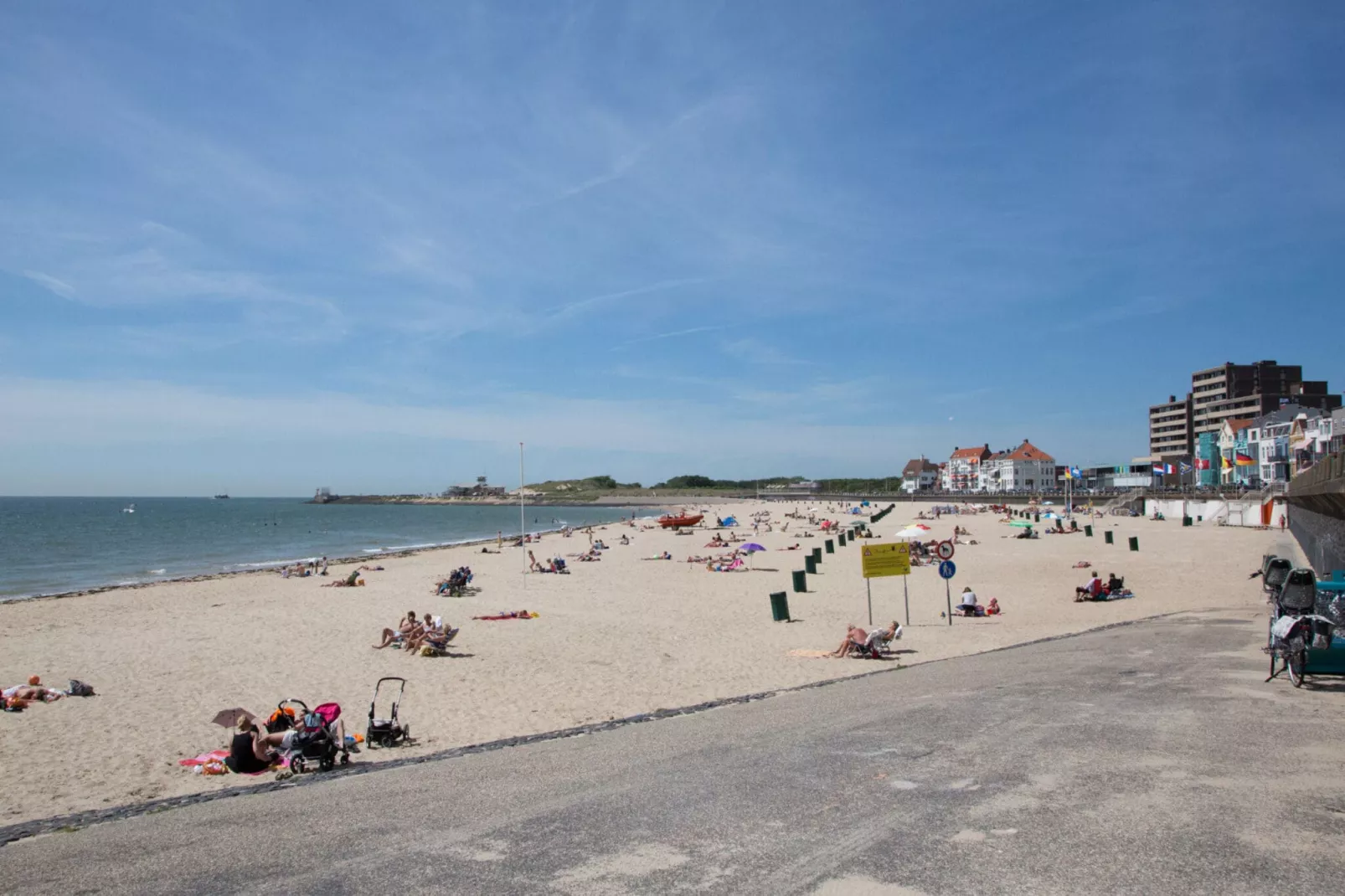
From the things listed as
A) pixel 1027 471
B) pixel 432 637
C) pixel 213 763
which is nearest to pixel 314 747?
pixel 213 763

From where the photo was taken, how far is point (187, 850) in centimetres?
573

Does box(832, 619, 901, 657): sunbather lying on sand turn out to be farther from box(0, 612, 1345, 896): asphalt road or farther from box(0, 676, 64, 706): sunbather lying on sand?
box(0, 676, 64, 706): sunbather lying on sand

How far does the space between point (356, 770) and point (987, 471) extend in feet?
472

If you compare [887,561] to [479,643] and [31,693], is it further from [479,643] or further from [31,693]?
[31,693]

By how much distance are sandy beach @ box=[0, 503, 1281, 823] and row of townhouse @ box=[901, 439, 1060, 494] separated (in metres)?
95.9

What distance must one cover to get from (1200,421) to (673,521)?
96899mm

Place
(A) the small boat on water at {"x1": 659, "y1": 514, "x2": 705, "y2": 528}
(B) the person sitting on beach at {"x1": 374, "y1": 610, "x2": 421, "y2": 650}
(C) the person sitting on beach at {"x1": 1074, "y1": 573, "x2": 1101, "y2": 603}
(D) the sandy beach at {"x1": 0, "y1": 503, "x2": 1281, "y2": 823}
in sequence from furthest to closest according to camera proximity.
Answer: (A) the small boat on water at {"x1": 659, "y1": 514, "x2": 705, "y2": 528}, (C) the person sitting on beach at {"x1": 1074, "y1": 573, "x2": 1101, "y2": 603}, (B) the person sitting on beach at {"x1": 374, "y1": 610, "x2": 421, "y2": 650}, (D) the sandy beach at {"x1": 0, "y1": 503, "x2": 1281, "y2": 823}

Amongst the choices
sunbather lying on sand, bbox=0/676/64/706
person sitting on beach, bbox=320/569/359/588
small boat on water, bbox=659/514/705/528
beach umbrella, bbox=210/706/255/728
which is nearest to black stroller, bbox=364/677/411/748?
beach umbrella, bbox=210/706/255/728

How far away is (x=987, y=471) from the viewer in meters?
140

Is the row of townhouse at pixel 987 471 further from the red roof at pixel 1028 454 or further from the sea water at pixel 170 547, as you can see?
the sea water at pixel 170 547

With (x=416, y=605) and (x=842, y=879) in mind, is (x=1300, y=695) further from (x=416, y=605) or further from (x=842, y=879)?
(x=416, y=605)

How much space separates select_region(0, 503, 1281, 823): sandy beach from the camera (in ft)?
34.5

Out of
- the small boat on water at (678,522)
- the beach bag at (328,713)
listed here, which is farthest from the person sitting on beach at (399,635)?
the small boat on water at (678,522)

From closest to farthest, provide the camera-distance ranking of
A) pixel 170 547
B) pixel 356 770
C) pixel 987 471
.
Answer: pixel 356 770
pixel 170 547
pixel 987 471
